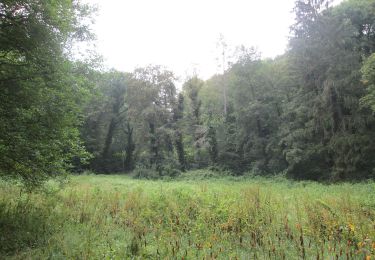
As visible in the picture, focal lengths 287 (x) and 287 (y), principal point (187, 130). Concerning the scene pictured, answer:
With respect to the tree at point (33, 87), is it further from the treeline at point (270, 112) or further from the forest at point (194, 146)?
the treeline at point (270, 112)

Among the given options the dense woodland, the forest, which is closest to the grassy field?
the forest

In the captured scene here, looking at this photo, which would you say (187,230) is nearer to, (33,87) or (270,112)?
(33,87)

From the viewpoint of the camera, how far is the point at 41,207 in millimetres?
9062

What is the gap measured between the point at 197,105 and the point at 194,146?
511 centimetres

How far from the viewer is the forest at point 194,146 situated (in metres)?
6.44

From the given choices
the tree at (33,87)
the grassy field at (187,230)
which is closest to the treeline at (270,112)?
the tree at (33,87)

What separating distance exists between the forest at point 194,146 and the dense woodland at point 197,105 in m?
0.06

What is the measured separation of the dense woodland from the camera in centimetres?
691

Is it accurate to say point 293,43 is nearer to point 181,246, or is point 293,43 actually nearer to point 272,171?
point 272,171

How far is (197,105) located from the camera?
35156 mm

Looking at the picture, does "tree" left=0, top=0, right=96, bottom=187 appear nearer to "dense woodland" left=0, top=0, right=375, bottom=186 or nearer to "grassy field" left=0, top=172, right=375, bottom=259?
"dense woodland" left=0, top=0, right=375, bottom=186

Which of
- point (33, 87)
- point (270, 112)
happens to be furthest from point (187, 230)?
point (270, 112)

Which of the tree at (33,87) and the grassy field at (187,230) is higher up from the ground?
the tree at (33,87)

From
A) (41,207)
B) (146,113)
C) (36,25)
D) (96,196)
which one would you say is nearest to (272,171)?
(146,113)
